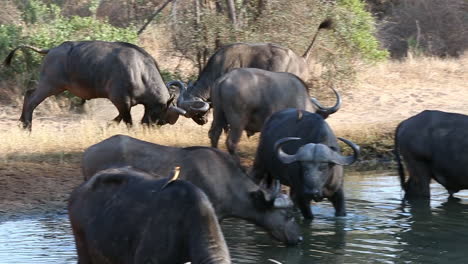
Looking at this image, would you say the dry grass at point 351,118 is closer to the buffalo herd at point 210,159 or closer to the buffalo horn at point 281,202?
the buffalo herd at point 210,159

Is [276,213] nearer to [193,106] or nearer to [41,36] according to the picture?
[193,106]

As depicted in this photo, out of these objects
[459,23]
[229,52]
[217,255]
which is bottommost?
[459,23]

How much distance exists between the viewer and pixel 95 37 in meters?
20.1

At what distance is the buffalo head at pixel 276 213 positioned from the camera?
781 centimetres

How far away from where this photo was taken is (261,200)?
7902 millimetres

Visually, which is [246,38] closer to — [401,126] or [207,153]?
[401,126]

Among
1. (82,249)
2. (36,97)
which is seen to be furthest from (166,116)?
(82,249)

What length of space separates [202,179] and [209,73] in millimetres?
8233

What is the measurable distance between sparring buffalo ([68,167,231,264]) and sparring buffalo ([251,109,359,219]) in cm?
334

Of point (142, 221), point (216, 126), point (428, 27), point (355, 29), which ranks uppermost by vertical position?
point (142, 221)

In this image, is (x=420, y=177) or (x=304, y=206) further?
(x=420, y=177)

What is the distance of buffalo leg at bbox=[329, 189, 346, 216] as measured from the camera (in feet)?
33.2

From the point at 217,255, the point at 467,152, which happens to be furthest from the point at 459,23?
the point at 217,255

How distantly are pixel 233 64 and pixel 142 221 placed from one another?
413 inches
